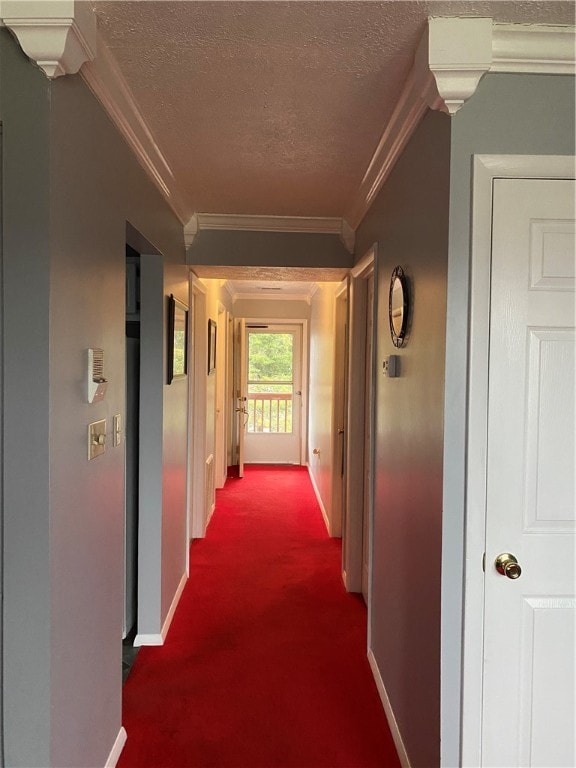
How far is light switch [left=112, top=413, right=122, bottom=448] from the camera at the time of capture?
1.73 m

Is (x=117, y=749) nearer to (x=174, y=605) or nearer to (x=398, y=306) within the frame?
(x=174, y=605)

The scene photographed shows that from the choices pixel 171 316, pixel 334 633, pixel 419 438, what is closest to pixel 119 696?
pixel 334 633

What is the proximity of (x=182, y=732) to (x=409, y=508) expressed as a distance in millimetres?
1299

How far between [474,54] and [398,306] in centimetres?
82

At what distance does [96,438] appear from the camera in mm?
1547

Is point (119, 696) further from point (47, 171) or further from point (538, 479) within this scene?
point (47, 171)

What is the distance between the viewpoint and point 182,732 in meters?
1.94

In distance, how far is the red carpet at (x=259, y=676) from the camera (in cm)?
186

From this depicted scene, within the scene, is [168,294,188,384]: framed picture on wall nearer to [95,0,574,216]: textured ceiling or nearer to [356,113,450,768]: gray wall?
[95,0,574,216]: textured ceiling

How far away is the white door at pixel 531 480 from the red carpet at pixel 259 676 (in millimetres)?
677

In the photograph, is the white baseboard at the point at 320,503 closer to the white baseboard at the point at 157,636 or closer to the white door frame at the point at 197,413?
the white door frame at the point at 197,413

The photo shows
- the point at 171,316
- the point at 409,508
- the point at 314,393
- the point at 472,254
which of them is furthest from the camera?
the point at 314,393

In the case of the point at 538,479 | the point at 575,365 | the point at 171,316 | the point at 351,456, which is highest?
the point at 171,316

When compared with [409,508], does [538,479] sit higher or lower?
higher
